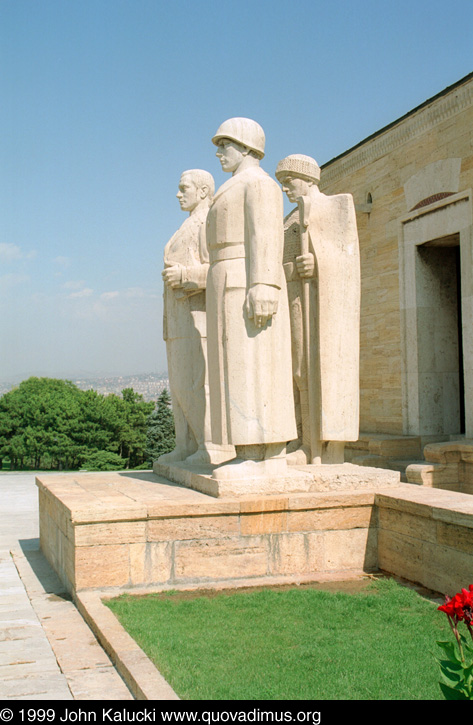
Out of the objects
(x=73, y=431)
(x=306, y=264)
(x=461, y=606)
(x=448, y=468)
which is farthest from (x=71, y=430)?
(x=461, y=606)

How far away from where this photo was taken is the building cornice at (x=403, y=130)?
9.43 m

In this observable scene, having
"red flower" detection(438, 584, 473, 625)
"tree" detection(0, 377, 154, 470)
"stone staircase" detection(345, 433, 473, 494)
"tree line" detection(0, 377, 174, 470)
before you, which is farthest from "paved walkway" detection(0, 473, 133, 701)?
"tree" detection(0, 377, 154, 470)

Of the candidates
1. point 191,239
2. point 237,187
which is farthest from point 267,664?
point 191,239

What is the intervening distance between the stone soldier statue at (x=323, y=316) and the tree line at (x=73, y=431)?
2116 cm

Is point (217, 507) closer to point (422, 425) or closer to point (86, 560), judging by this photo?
point (86, 560)

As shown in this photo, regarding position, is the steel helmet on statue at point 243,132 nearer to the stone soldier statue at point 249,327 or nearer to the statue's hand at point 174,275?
the stone soldier statue at point 249,327

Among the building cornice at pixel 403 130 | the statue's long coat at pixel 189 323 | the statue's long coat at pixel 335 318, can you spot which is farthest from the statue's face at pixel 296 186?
the building cornice at pixel 403 130

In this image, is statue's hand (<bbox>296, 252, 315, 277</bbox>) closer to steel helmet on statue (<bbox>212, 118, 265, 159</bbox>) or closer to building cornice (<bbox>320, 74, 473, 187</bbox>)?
steel helmet on statue (<bbox>212, 118, 265, 159</bbox>)

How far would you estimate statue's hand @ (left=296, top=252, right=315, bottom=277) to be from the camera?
6984 millimetres

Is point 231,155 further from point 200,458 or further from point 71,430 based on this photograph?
point 71,430

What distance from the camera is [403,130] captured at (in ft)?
35.1

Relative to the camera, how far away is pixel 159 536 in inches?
217

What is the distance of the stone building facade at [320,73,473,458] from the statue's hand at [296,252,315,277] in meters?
3.20
